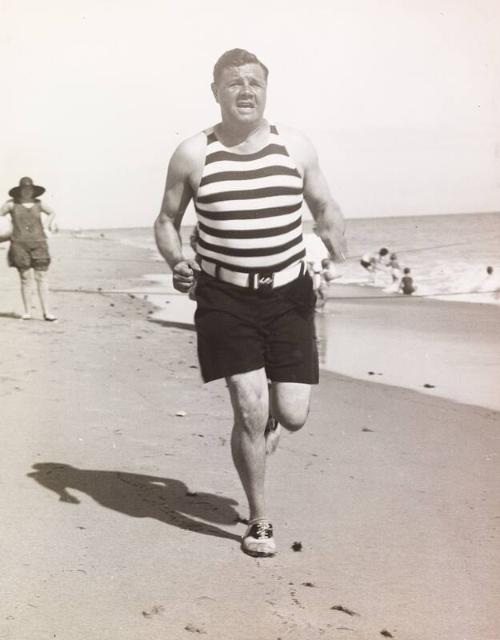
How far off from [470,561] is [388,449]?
1313 millimetres

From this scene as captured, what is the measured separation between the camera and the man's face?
9.89ft

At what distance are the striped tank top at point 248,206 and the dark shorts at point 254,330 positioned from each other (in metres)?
0.11

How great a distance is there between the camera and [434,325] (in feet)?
33.1

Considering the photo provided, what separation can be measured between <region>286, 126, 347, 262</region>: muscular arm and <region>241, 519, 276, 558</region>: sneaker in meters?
1.11

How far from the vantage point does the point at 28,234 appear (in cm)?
849

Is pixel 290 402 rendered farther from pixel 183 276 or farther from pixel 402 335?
pixel 402 335

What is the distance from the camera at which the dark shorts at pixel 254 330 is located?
3.02 m

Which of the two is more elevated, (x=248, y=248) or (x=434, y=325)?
(x=248, y=248)

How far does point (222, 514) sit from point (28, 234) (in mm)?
5836

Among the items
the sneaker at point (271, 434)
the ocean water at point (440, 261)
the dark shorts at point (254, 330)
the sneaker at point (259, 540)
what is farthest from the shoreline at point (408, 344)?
the sneaker at point (259, 540)

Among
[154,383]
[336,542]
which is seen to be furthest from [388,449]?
[154,383]

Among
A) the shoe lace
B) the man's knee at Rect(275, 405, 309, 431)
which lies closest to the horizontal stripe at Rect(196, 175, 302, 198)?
the man's knee at Rect(275, 405, 309, 431)

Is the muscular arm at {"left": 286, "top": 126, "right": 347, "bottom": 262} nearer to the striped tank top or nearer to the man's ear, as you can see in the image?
the striped tank top

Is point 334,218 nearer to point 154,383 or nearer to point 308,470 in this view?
point 308,470
